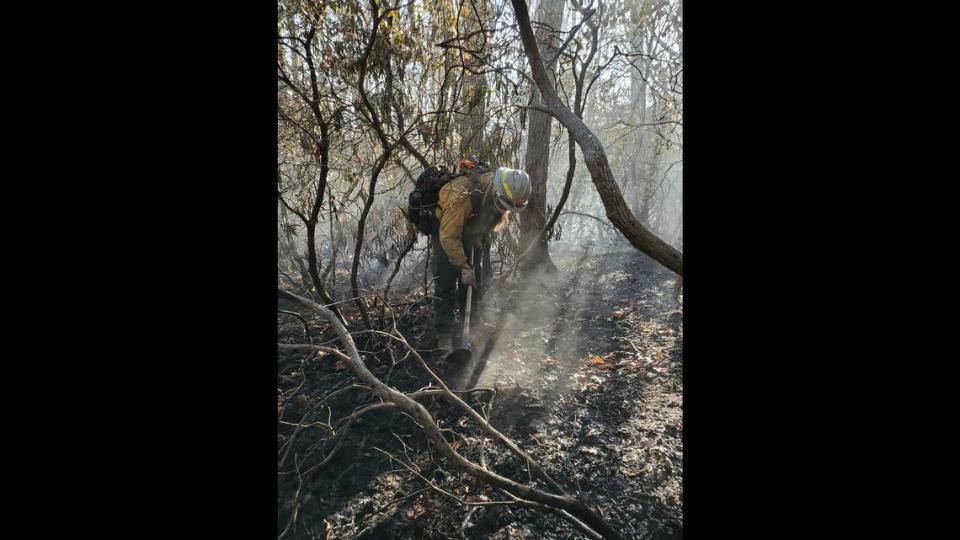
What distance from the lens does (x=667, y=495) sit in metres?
2.12

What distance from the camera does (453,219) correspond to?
369 cm

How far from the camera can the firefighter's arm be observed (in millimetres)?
3668

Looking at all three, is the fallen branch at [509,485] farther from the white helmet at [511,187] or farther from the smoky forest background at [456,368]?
the white helmet at [511,187]

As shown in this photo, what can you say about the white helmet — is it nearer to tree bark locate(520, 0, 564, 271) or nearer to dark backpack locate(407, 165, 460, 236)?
dark backpack locate(407, 165, 460, 236)

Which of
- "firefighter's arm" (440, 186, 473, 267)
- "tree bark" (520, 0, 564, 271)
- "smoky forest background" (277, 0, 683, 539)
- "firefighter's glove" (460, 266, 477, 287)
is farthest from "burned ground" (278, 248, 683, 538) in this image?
"tree bark" (520, 0, 564, 271)

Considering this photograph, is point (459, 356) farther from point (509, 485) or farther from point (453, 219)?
point (509, 485)

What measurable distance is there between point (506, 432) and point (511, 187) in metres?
2.02

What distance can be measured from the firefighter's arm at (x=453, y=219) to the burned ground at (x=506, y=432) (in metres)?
1.01

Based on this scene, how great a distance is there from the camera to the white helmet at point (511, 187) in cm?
340

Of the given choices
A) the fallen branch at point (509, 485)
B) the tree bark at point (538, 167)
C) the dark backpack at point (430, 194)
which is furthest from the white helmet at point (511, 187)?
the tree bark at point (538, 167)

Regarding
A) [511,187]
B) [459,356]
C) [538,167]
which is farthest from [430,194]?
[538,167]
